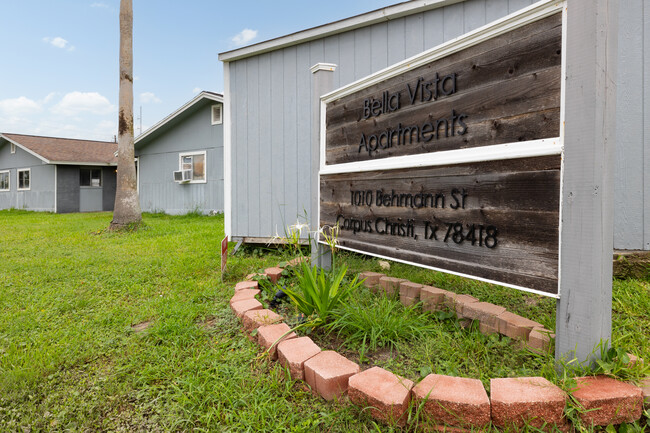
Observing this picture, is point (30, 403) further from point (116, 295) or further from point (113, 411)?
point (116, 295)

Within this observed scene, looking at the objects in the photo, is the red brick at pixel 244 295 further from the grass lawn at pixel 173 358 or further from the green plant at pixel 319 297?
the green plant at pixel 319 297

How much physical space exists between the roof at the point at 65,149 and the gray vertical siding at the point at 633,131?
21143 millimetres

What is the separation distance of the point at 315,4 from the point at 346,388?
31.2 ft

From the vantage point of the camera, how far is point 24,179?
20844mm

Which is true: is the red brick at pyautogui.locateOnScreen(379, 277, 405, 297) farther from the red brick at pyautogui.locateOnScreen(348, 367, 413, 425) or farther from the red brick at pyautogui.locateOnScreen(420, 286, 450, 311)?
the red brick at pyautogui.locateOnScreen(348, 367, 413, 425)

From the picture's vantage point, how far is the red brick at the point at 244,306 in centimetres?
265

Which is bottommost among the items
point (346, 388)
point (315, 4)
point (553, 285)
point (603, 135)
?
point (346, 388)

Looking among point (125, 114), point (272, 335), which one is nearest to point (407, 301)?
point (272, 335)

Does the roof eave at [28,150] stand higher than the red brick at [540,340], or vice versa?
the roof eave at [28,150]

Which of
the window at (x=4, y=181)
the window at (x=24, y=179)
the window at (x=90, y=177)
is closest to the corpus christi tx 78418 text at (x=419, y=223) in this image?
the window at (x=90, y=177)

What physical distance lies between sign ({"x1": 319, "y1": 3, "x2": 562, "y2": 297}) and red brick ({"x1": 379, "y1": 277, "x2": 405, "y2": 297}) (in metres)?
0.38

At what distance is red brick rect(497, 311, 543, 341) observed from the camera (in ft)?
6.70

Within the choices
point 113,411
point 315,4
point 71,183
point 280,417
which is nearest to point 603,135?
point 280,417

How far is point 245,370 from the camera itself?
2014 millimetres
